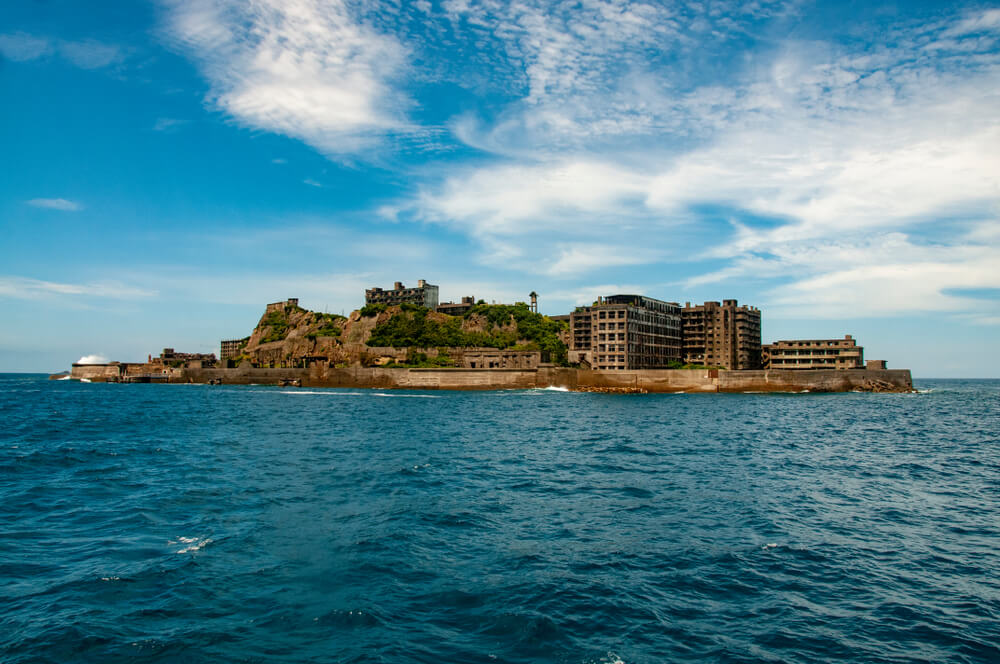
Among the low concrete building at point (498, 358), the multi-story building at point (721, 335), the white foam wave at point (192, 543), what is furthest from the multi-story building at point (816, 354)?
the white foam wave at point (192, 543)

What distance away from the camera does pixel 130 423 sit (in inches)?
2165

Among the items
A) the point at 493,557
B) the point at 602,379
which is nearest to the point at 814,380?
the point at 602,379

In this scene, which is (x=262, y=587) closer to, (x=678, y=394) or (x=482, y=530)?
(x=482, y=530)

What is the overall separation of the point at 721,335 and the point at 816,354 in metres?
23.6

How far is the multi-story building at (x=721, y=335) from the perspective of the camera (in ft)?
535

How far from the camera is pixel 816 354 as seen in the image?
154 meters

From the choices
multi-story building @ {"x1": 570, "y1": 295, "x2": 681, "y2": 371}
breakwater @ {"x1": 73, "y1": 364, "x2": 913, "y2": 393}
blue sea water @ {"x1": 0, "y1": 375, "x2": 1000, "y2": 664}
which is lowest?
blue sea water @ {"x1": 0, "y1": 375, "x2": 1000, "y2": 664}

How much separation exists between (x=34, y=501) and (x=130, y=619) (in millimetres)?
14578

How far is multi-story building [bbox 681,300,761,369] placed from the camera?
163125mm

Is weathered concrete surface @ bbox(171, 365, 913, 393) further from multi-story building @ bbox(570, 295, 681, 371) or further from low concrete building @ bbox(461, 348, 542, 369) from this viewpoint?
multi-story building @ bbox(570, 295, 681, 371)

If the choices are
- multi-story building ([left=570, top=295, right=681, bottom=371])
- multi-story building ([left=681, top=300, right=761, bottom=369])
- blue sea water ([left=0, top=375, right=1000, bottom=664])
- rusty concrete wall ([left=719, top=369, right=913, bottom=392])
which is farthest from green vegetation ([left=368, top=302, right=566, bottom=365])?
blue sea water ([left=0, top=375, right=1000, bottom=664])

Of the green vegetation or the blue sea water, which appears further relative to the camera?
the green vegetation

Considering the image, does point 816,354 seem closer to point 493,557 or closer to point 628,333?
point 628,333

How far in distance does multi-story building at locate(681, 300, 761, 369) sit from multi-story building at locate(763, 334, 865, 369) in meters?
7.51
